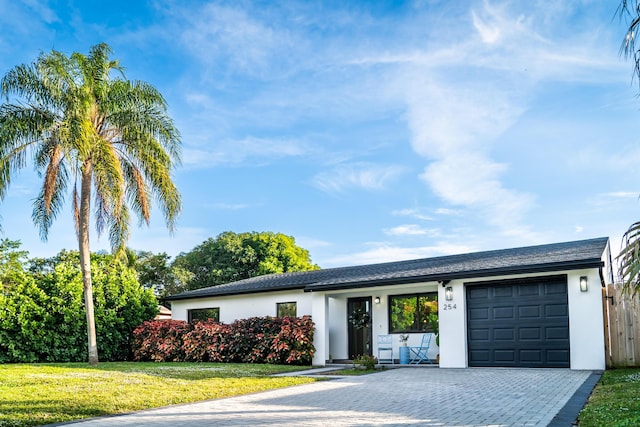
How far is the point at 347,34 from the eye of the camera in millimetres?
16484

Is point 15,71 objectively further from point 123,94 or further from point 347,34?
point 347,34

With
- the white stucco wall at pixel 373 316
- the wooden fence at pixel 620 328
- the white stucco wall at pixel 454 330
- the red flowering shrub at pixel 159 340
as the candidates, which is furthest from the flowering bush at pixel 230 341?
the wooden fence at pixel 620 328

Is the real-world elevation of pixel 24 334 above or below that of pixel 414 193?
below

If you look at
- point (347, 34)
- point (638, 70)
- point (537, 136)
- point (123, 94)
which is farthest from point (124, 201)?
point (638, 70)

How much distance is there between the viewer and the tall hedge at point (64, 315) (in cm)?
1802

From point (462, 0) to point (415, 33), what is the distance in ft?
5.30

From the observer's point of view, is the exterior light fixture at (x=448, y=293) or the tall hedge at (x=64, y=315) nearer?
the exterior light fixture at (x=448, y=293)

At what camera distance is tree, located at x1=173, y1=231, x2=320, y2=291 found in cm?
3841

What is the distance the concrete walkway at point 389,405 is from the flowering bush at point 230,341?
5.30 meters

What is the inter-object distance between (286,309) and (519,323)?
7.76m

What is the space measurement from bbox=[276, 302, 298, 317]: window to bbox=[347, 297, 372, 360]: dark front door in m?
1.76

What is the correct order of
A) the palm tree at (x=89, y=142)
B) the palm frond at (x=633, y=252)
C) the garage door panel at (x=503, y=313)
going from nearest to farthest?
the palm frond at (x=633, y=252)
the garage door panel at (x=503, y=313)
the palm tree at (x=89, y=142)

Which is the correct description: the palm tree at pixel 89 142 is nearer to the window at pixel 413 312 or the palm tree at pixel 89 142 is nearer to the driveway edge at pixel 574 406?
the window at pixel 413 312

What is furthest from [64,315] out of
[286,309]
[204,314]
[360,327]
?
[360,327]
